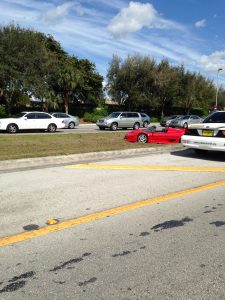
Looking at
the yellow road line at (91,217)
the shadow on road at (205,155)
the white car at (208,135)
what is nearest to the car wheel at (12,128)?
the shadow on road at (205,155)

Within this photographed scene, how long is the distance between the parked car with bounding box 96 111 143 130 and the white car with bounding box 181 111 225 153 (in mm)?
19294

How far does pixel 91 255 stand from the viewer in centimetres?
432

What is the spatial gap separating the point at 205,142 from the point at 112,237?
7301 mm

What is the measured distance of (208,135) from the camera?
37.9 feet

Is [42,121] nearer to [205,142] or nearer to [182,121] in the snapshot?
[182,121]

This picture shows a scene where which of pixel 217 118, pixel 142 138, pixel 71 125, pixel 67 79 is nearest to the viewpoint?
pixel 217 118

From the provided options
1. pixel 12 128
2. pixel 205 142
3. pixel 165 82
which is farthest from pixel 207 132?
pixel 165 82

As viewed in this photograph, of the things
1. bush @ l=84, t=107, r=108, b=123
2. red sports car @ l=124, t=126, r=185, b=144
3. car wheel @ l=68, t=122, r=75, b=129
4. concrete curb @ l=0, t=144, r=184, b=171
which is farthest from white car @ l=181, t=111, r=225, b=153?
bush @ l=84, t=107, r=108, b=123

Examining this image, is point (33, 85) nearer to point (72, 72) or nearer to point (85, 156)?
point (72, 72)

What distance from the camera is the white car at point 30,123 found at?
83.9 feet

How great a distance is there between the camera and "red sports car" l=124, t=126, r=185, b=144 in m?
16.3

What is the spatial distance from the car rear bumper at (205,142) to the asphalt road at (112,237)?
269cm

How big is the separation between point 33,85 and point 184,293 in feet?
120

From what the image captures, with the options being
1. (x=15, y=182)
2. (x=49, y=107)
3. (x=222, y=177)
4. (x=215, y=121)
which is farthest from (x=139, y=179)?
(x=49, y=107)
